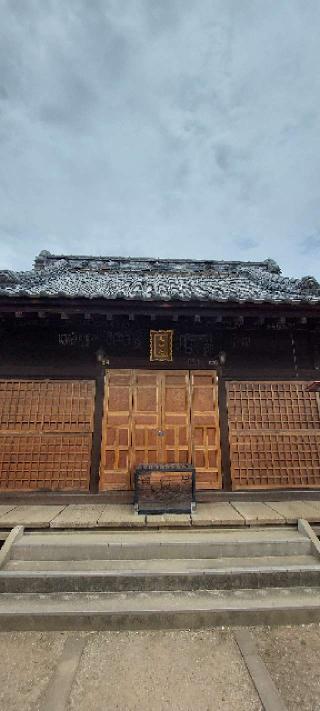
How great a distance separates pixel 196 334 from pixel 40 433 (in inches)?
160

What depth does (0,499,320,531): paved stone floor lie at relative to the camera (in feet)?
15.3

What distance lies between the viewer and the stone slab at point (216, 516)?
4.68 m

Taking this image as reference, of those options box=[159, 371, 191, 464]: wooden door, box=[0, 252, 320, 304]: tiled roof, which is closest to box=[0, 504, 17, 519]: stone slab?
box=[159, 371, 191, 464]: wooden door

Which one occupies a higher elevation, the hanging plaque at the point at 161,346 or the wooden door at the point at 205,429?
the hanging plaque at the point at 161,346

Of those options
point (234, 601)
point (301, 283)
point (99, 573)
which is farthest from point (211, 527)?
point (301, 283)

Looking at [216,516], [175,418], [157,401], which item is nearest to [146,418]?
[157,401]

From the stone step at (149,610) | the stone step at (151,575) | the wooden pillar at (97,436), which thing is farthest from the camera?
the wooden pillar at (97,436)

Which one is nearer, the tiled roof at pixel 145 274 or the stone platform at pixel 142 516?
the stone platform at pixel 142 516

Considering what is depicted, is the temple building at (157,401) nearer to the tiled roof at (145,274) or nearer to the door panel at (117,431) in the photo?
the door panel at (117,431)

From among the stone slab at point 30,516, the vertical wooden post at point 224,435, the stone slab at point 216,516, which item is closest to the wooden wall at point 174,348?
the vertical wooden post at point 224,435

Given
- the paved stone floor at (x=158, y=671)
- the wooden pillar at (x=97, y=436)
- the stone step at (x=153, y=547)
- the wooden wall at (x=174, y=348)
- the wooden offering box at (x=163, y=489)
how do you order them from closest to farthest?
the paved stone floor at (x=158, y=671) < the stone step at (x=153, y=547) < the wooden offering box at (x=163, y=489) < the wooden pillar at (x=97, y=436) < the wooden wall at (x=174, y=348)

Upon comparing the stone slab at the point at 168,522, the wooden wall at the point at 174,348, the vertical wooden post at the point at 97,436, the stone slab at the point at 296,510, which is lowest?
the stone slab at the point at 168,522

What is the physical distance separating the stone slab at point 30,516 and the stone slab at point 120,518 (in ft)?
2.86

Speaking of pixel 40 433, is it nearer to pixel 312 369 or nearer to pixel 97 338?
pixel 97 338
